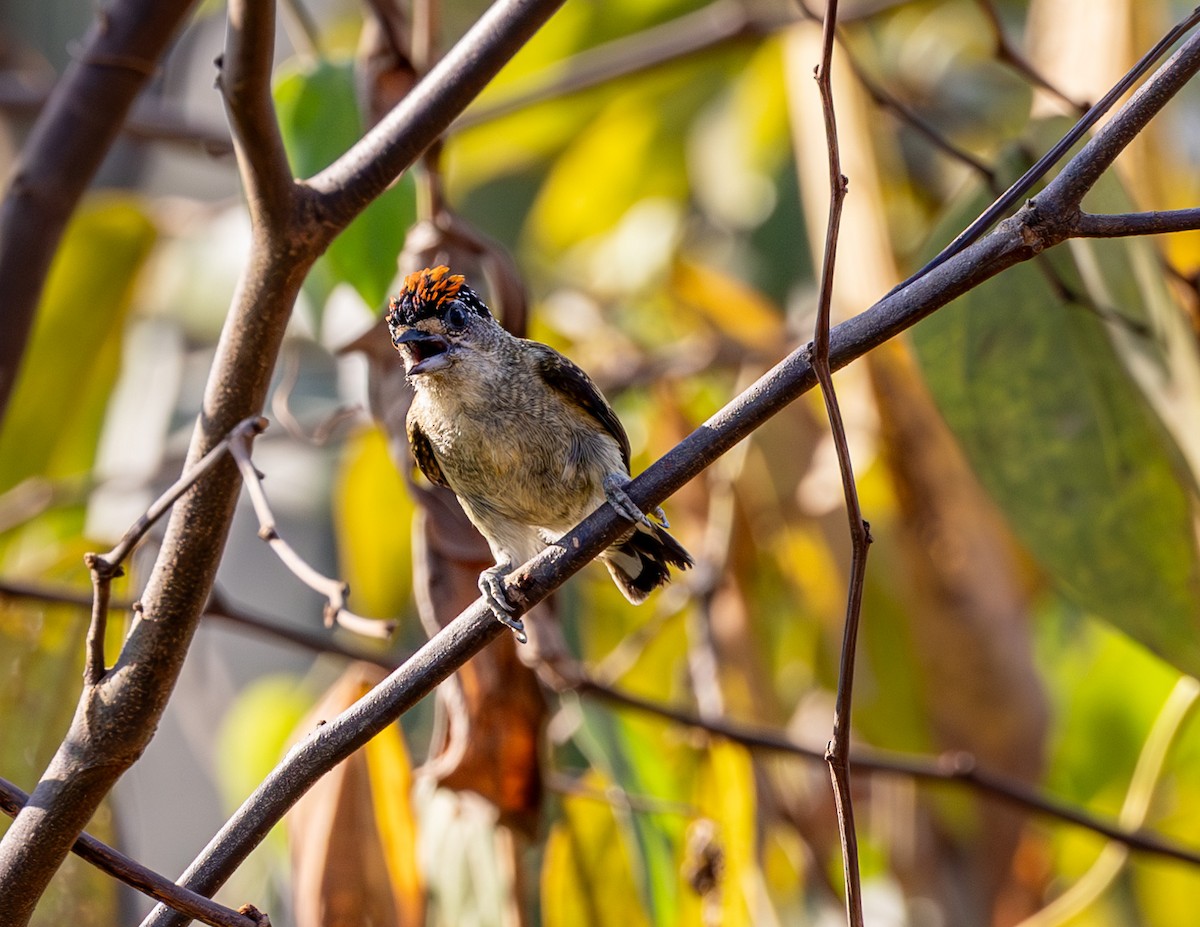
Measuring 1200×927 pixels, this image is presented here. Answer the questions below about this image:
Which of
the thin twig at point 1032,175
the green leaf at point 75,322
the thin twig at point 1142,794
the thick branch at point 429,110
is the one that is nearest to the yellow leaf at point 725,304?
the green leaf at point 75,322

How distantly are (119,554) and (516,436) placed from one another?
1224mm

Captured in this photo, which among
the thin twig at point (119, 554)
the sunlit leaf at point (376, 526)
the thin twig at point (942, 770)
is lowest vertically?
the thin twig at point (119, 554)

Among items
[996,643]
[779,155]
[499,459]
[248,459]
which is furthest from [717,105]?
[248,459]

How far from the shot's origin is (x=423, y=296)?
2.46 metres

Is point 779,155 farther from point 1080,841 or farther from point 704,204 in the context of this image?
point 1080,841

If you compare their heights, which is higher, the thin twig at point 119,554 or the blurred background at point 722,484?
the blurred background at point 722,484

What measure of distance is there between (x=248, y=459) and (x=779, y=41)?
361cm

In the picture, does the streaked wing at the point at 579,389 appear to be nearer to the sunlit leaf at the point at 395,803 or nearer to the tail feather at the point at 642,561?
the tail feather at the point at 642,561

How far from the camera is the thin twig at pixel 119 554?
1.50m

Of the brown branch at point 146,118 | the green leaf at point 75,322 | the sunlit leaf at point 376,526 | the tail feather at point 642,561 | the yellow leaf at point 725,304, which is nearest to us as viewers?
the tail feather at point 642,561

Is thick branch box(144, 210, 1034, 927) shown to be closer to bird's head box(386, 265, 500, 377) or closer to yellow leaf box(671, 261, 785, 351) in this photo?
bird's head box(386, 265, 500, 377)

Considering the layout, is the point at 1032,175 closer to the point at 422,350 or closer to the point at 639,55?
the point at 422,350

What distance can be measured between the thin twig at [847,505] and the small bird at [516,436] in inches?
42.7

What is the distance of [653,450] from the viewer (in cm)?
370
